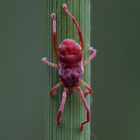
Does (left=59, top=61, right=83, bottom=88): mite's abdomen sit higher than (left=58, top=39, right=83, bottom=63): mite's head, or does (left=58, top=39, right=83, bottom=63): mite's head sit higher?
(left=58, top=39, right=83, bottom=63): mite's head

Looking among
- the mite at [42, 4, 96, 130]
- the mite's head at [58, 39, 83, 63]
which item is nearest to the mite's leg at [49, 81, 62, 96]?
the mite at [42, 4, 96, 130]

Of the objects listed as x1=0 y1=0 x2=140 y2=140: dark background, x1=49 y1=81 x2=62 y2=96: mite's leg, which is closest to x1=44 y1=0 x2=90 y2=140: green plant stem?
x1=49 y1=81 x2=62 y2=96: mite's leg

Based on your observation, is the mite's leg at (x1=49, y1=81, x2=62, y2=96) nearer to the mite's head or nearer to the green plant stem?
the green plant stem

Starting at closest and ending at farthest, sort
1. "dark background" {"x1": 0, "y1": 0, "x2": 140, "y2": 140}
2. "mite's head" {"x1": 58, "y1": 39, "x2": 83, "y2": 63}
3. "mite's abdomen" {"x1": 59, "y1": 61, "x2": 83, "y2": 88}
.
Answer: "mite's head" {"x1": 58, "y1": 39, "x2": 83, "y2": 63}
"mite's abdomen" {"x1": 59, "y1": 61, "x2": 83, "y2": 88}
"dark background" {"x1": 0, "y1": 0, "x2": 140, "y2": 140}

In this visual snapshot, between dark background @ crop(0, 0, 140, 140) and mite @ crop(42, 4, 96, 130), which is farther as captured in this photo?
dark background @ crop(0, 0, 140, 140)

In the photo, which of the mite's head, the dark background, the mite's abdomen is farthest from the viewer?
the dark background
